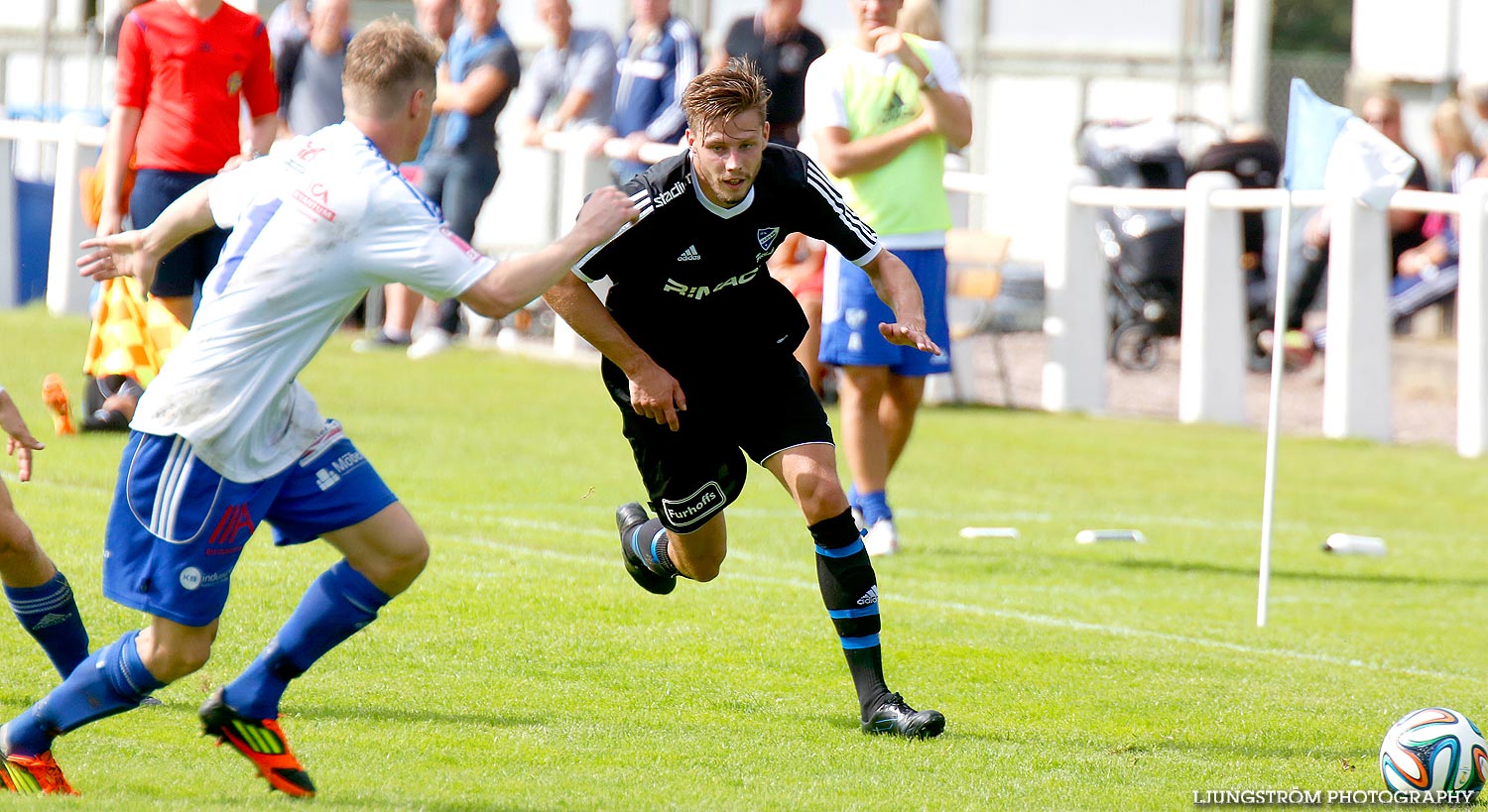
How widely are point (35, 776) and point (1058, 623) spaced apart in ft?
13.9

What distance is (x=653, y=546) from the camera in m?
6.94

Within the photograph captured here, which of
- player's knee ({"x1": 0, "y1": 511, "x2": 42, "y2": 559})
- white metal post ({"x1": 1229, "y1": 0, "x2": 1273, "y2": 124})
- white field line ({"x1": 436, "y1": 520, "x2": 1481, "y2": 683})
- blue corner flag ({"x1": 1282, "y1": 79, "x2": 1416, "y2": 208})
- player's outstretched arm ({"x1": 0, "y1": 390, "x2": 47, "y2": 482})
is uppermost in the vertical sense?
white metal post ({"x1": 1229, "y1": 0, "x2": 1273, "y2": 124})

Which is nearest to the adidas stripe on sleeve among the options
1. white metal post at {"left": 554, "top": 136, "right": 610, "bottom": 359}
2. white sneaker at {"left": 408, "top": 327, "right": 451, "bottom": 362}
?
white sneaker at {"left": 408, "top": 327, "right": 451, "bottom": 362}

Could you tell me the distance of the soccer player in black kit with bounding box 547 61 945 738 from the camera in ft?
19.0

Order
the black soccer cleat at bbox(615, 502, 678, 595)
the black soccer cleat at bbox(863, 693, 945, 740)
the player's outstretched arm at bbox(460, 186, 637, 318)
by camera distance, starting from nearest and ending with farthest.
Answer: the player's outstretched arm at bbox(460, 186, 637, 318) → the black soccer cleat at bbox(863, 693, 945, 740) → the black soccer cleat at bbox(615, 502, 678, 595)

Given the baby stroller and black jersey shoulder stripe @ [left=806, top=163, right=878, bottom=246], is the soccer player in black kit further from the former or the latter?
the baby stroller

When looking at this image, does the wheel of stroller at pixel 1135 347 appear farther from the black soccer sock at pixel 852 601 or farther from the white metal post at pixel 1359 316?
the black soccer sock at pixel 852 601

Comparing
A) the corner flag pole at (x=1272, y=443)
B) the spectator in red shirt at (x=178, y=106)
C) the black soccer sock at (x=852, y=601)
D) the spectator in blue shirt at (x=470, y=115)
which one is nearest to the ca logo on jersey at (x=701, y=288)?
the black soccer sock at (x=852, y=601)

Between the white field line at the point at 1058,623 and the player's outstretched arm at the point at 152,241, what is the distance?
2.92m

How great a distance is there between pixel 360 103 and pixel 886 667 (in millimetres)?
2986

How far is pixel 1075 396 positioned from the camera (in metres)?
15.2

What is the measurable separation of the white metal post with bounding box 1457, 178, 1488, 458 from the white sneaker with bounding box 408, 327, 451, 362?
7.39m

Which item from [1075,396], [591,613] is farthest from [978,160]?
[591,613]

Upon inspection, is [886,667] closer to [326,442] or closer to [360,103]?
[326,442]
